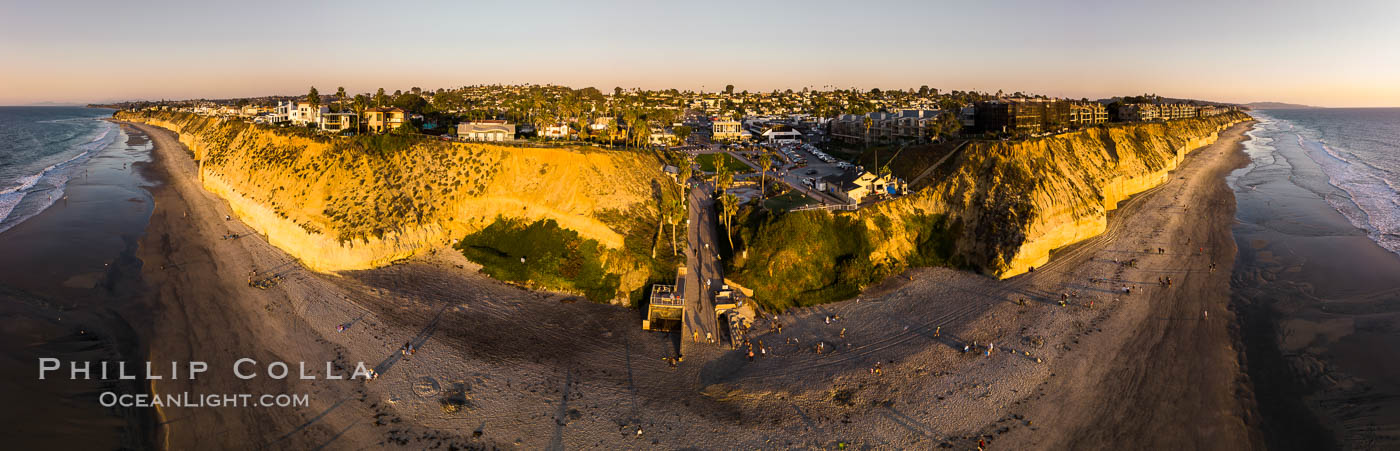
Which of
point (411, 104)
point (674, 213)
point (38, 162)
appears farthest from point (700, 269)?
point (38, 162)

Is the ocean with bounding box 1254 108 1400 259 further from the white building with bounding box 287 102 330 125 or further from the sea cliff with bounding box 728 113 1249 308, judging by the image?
the white building with bounding box 287 102 330 125

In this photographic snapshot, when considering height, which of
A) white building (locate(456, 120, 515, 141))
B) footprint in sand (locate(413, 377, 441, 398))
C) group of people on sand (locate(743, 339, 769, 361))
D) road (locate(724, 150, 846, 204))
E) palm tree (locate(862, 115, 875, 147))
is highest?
palm tree (locate(862, 115, 875, 147))

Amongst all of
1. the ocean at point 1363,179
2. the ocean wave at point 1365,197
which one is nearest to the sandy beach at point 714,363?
the ocean wave at point 1365,197

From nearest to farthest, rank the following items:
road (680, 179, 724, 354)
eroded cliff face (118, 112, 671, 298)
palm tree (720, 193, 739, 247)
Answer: road (680, 179, 724, 354) < palm tree (720, 193, 739, 247) < eroded cliff face (118, 112, 671, 298)

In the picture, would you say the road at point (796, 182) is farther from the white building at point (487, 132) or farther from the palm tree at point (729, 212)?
the white building at point (487, 132)

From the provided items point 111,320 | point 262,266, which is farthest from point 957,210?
point 111,320

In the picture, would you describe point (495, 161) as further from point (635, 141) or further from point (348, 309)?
point (635, 141)

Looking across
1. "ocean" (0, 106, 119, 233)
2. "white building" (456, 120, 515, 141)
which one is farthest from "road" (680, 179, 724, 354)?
"ocean" (0, 106, 119, 233)
